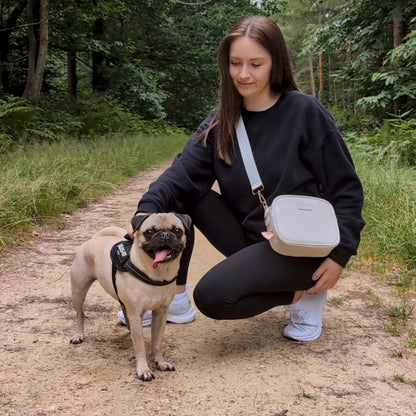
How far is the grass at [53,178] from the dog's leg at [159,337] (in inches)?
97.8

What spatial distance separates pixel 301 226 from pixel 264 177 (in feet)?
1.43

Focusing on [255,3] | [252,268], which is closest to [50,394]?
[252,268]

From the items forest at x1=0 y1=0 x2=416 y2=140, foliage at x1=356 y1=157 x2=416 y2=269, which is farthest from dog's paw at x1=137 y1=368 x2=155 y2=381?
forest at x1=0 y1=0 x2=416 y2=140

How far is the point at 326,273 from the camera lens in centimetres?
258

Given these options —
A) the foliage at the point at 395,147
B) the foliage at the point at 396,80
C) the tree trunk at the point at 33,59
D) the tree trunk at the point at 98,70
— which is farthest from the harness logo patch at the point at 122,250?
the tree trunk at the point at 98,70

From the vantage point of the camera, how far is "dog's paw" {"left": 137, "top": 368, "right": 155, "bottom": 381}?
2285mm

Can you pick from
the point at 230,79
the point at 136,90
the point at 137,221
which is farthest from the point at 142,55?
the point at 137,221

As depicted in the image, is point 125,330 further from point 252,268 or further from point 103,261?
point 252,268

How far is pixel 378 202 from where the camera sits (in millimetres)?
5047

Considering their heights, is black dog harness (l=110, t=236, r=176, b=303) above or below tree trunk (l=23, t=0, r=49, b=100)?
below

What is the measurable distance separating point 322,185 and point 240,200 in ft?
1.60

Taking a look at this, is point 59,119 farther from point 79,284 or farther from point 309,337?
point 309,337

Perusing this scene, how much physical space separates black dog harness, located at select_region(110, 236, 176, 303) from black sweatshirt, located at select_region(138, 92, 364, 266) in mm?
262

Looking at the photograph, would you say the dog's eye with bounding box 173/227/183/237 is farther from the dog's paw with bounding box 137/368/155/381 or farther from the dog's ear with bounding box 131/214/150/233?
the dog's paw with bounding box 137/368/155/381
